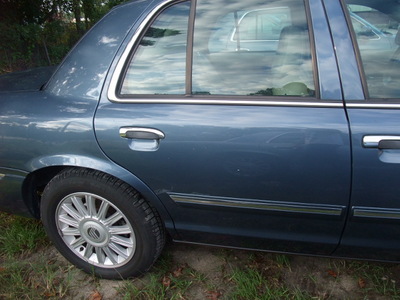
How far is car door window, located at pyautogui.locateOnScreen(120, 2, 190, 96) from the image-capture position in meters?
1.79

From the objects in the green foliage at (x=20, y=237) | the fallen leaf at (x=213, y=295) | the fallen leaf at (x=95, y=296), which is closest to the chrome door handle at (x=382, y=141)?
the fallen leaf at (x=213, y=295)

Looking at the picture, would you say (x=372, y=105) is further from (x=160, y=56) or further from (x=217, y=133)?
(x=160, y=56)

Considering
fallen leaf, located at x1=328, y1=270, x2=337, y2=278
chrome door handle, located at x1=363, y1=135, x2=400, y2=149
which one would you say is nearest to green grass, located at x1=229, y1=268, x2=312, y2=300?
fallen leaf, located at x1=328, y1=270, x2=337, y2=278

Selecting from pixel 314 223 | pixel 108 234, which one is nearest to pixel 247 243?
pixel 314 223

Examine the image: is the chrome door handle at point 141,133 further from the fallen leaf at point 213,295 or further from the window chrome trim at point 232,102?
the fallen leaf at point 213,295

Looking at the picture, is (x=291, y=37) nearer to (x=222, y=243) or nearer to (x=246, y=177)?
(x=246, y=177)

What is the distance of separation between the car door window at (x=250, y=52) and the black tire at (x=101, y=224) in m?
0.72

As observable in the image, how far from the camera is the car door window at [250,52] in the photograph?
1681 mm

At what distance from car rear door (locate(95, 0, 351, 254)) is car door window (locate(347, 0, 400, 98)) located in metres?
0.18

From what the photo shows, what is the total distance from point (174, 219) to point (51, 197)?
736 millimetres

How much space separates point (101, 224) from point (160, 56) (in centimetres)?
103

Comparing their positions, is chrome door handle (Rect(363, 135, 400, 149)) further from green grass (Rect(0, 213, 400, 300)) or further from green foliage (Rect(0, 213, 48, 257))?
green foliage (Rect(0, 213, 48, 257))

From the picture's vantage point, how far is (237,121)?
5.40 ft

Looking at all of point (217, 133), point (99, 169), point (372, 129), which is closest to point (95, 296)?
point (99, 169)
